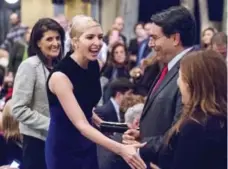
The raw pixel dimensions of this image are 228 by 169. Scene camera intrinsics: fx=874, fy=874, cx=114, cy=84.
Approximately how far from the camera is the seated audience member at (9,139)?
6957 millimetres

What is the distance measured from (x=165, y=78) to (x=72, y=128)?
0.72 metres

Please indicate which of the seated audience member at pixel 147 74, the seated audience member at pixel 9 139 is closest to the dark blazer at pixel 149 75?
the seated audience member at pixel 147 74

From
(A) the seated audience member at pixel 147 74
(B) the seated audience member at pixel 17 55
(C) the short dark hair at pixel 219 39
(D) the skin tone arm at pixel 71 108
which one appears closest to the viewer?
(D) the skin tone arm at pixel 71 108

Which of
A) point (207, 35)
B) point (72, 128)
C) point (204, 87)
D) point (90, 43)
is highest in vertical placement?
point (90, 43)

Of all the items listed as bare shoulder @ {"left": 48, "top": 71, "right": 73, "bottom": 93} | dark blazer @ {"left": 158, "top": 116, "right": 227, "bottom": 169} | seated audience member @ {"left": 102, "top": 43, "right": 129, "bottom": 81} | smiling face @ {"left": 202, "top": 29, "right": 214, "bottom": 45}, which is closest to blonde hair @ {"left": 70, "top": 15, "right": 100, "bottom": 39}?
bare shoulder @ {"left": 48, "top": 71, "right": 73, "bottom": 93}

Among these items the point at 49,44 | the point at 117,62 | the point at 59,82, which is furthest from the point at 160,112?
the point at 117,62

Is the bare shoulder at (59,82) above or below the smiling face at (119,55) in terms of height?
above

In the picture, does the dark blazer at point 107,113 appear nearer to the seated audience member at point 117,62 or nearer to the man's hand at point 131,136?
the man's hand at point 131,136

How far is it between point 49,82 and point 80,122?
34 cm

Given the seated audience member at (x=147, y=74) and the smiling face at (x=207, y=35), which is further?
the smiling face at (x=207, y=35)

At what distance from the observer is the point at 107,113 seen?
864 centimetres

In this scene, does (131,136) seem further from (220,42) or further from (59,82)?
(220,42)

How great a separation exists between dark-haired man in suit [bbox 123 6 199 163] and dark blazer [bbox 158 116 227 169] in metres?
0.71

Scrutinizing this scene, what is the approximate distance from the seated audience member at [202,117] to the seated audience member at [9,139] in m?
2.44
